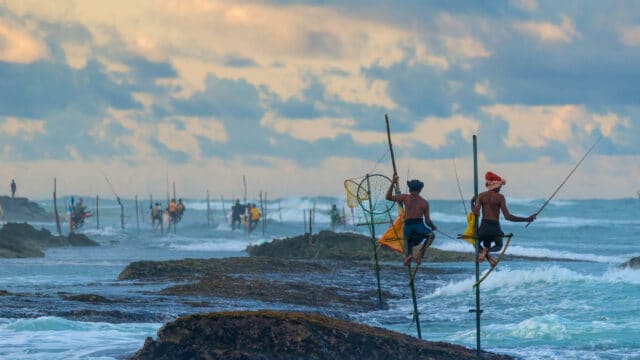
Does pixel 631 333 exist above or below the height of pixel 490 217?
below

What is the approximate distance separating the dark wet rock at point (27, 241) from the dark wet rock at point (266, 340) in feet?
138

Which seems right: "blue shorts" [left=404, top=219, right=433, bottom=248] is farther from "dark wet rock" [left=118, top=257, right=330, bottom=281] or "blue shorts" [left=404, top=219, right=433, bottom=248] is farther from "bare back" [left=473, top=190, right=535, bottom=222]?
"dark wet rock" [left=118, top=257, right=330, bottom=281]

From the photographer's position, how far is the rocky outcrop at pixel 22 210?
136125mm

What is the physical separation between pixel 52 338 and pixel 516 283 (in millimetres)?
18488

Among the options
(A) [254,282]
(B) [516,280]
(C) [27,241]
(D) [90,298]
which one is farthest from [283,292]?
(C) [27,241]

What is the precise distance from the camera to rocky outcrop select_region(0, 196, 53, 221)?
136 m

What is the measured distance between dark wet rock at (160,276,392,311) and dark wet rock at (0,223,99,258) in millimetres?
27538

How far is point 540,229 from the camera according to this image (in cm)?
10312

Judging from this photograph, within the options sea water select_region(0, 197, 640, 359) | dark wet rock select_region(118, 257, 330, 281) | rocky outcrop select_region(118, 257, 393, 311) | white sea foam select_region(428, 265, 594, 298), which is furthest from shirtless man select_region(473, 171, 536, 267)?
dark wet rock select_region(118, 257, 330, 281)

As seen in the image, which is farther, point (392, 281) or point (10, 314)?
point (392, 281)

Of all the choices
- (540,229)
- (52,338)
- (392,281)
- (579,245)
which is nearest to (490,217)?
(52,338)

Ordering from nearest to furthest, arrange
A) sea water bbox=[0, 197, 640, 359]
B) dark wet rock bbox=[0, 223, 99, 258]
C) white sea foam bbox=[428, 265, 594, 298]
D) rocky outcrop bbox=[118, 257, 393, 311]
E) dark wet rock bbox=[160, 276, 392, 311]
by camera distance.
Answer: sea water bbox=[0, 197, 640, 359] → dark wet rock bbox=[160, 276, 392, 311] → rocky outcrop bbox=[118, 257, 393, 311] → white sea foam bbox=[428, 265, 594, 298] → dark wet rock bbox=[0, 223, 99, 258]

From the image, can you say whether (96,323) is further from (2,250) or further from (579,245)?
(579,245)

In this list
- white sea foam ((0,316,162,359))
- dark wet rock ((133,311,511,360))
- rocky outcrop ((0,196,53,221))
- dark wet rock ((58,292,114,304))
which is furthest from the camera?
rocky outcrop ((0,196,53,221))
